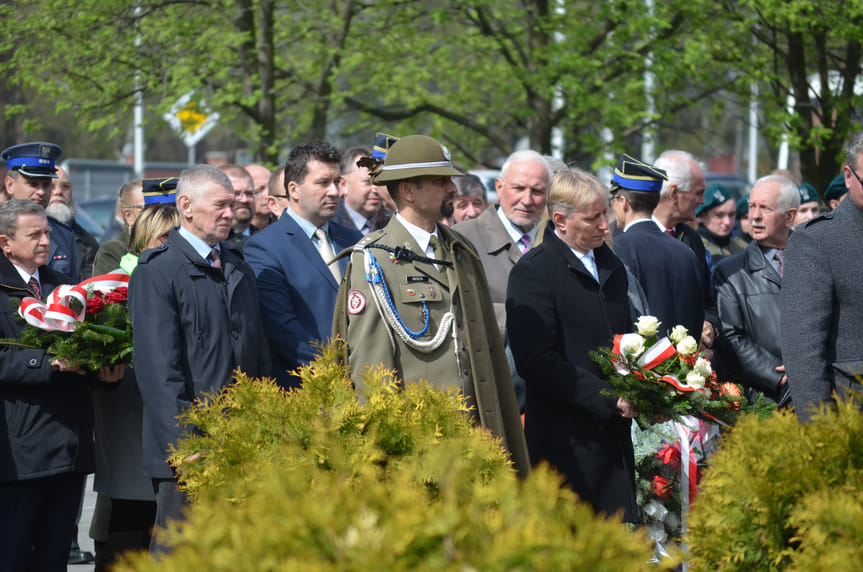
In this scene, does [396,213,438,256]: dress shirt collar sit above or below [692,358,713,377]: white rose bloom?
above

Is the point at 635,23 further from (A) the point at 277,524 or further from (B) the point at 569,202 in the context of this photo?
(A) the point at 277,524

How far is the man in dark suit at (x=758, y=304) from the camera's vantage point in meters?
6.07

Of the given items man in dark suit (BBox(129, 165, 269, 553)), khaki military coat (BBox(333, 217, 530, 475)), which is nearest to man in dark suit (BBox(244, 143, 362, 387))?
man in dark suit (BBox(129, 165, 269, 553))

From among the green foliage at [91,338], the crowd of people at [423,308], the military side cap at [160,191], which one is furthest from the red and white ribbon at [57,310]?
the military side cap at [160,191]

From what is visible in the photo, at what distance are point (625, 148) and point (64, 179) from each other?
8.47m

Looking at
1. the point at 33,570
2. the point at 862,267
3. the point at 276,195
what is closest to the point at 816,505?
the point at 862,267

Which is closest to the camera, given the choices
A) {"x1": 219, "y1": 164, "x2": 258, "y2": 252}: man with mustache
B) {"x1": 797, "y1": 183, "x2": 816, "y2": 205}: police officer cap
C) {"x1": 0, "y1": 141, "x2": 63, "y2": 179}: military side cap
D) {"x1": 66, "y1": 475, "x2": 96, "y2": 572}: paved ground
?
{"x1": 66, "y1": 475, "x2": 96, "y2": 572}: paved ground

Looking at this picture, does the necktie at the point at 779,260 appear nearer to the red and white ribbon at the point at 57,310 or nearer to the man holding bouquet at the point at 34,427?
the man holding bouquet at the point at 34,427

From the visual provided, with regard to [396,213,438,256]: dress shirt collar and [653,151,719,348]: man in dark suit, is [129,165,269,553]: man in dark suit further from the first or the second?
[653,151,719,348]: man in dark suit

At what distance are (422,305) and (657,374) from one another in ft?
3.84

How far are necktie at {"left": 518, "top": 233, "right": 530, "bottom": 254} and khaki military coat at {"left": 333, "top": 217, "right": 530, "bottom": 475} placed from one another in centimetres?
193

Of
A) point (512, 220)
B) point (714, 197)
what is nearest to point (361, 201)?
point (512, 220)

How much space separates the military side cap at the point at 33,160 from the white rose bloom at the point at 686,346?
453cm

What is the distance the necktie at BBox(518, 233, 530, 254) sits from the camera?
6.40 metres
